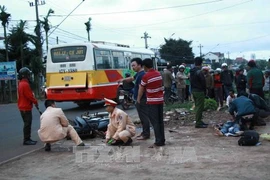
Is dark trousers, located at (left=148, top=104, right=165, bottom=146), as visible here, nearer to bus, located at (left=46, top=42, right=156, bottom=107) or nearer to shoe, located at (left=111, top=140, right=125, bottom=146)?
shoe, located at (left=111, top=140, right=125, bottom=146)

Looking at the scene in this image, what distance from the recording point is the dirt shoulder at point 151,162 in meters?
5.53

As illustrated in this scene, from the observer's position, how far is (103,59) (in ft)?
57.1

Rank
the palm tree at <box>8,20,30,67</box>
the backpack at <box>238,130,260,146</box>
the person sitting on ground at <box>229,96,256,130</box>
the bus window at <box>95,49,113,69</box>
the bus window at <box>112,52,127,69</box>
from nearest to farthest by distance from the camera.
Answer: the backpack at <box>238,130,260,146</box>, the person sitting on ground at <box>229,96,256,130</box>, the bus window at <box>95,49,113,69</box>, the bus window at <box>112,52,127,69</box>, the palm tree at <box>8,20,30,67</box>

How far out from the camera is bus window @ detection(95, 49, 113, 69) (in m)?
16.8

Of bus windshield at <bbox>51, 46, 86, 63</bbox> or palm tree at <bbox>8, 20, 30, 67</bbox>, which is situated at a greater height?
palm tree at <bbox>8, 20, 30, 67</bbox>

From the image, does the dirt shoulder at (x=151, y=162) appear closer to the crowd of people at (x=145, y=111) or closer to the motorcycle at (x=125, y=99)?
the crowd of people at (x=145, y=111)

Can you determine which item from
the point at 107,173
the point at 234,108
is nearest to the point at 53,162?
the point at 107,173

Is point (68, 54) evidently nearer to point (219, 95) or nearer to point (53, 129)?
point (219, 95)

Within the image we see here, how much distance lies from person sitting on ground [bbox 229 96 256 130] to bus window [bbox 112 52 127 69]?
10593 millimetres

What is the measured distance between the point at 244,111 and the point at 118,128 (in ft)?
9.64

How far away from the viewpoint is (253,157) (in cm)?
623

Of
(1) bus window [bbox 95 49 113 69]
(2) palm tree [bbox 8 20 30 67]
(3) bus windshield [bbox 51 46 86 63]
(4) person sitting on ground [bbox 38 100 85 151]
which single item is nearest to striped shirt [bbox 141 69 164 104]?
(4) person sitting on ground [bbox 38 100 85 151]

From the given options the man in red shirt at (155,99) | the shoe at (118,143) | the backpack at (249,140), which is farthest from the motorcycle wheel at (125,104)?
the backpack at (249,140)

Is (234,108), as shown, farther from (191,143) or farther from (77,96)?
(77,96)
